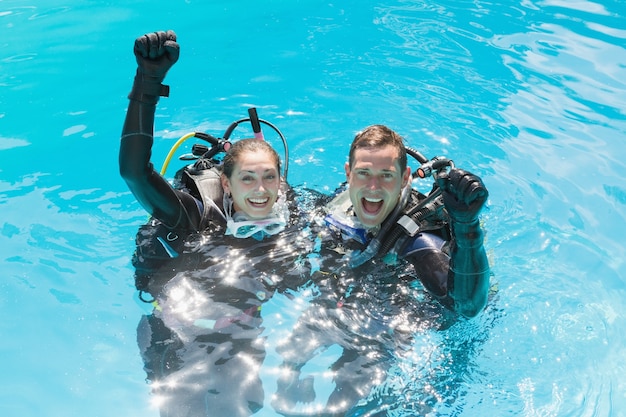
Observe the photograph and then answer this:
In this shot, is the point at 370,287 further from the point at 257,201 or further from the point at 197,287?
the point at 197,287

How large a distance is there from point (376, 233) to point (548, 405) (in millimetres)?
1337

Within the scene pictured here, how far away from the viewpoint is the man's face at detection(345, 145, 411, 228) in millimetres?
3635

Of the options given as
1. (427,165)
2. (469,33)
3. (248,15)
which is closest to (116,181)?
(427,165)

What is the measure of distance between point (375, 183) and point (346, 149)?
8.08ft

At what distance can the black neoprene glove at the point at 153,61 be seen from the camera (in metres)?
3.20

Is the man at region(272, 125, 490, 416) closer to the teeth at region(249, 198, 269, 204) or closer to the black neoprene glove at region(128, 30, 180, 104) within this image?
the teeth at region(249, 198, 269, 204)

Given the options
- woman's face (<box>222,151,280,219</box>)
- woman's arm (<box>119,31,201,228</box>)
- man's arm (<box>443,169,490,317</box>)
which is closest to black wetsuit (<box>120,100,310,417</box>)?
woman's arm (<box>119,31,201,228</box>)

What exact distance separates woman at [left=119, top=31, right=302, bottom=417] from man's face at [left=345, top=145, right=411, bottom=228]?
55 cm

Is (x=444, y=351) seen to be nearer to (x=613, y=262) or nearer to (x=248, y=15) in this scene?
(x=613, y=262)

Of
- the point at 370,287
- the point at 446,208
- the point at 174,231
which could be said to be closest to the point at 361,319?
the point at 370,287

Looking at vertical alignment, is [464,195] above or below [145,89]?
below

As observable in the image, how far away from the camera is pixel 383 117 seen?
641cm

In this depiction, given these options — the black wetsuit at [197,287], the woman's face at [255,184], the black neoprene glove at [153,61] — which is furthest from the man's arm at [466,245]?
the black neoprene glove at [153,61]

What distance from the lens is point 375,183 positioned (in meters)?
3.63
